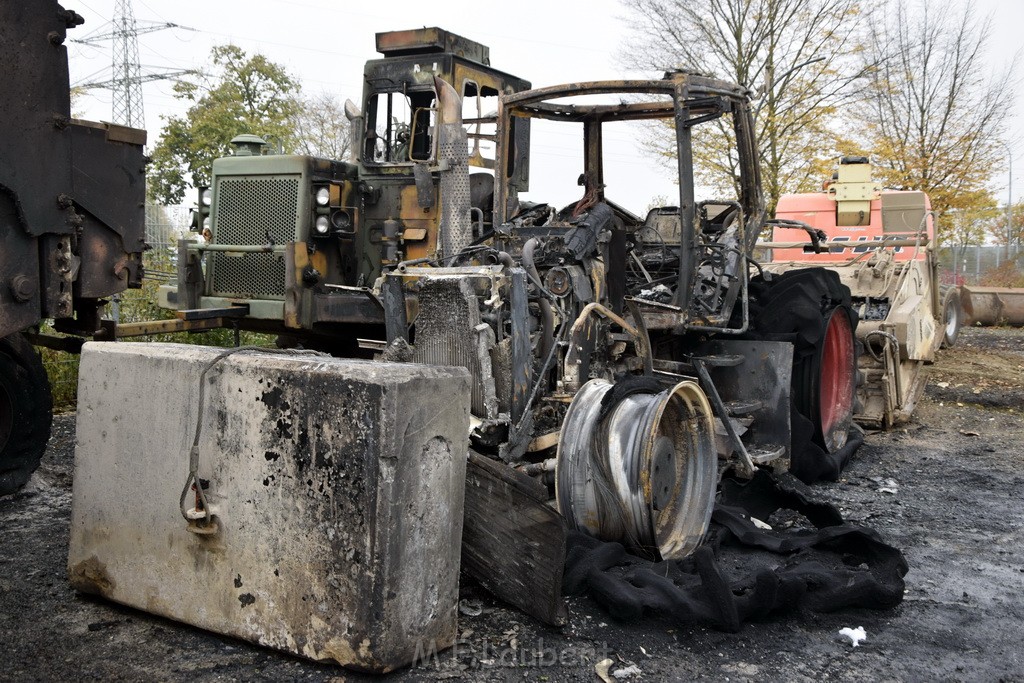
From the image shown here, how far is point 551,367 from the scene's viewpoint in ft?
15.6

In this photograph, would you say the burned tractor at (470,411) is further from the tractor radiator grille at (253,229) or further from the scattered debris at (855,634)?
the scattered debris at (855,634)

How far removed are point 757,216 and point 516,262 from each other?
2.15 meters

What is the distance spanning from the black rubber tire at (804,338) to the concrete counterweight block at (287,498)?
3.54 m

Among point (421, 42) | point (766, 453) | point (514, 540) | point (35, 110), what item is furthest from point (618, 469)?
point (421, 42)

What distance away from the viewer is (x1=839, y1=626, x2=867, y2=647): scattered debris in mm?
3754

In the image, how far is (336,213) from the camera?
859cm

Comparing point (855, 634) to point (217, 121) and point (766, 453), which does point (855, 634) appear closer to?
point (766, 453)

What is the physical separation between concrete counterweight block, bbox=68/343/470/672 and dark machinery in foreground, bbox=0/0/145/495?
118 cm

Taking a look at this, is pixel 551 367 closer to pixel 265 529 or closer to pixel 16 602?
pixel 265 529

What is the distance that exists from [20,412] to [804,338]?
4.91 m

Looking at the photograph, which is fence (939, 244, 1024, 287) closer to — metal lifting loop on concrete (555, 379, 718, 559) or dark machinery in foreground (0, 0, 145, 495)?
metal lifting loop on concrete (555, 379, 718, 559)

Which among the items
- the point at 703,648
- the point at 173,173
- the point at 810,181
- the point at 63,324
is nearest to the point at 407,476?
the point at 703,648

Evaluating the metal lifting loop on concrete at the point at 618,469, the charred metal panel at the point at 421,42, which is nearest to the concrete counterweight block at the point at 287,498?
the metal lifting loop on concrete at the point at 618,469

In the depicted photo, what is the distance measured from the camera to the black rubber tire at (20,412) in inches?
215
